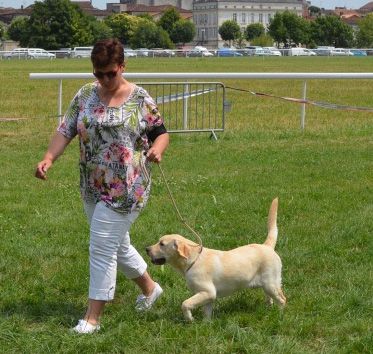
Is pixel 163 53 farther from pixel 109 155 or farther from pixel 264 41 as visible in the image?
pixel 109 155

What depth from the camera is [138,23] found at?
136250mm

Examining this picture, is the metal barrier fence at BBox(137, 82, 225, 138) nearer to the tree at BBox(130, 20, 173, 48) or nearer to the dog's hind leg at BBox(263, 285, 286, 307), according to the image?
the dog's hind leg at BBox(263, 285, 286, 307)

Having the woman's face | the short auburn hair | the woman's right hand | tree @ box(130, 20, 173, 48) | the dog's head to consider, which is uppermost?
the short auburn hair

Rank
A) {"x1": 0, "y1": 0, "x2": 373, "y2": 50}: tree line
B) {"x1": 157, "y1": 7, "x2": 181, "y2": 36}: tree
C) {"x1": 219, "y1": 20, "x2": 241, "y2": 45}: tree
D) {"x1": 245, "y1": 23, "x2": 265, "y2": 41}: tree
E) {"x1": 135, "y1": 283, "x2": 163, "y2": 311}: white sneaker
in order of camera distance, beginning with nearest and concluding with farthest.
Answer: {"x1": 135, "y1": 283, "x2": 163, "y2": 311}: white sneaker, {"x1": 0, "y1": 0, "x2": 373, "y2": 50}: tree line, {"x1": 157, "y1": 7, "x2": 181, "y2": 36}: tree, {"x1": 245, "y1": 23, "x2": 265, "y2": 41}: tree, {"x1": 219, "y1": 20, "x2": 241, "y2": 45}: tree

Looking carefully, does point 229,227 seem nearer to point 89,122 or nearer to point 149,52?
point 89,122

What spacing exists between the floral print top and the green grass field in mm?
854

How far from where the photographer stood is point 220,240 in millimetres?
7484

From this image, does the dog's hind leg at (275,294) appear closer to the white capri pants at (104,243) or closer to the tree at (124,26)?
the white capri pants at (104,243)

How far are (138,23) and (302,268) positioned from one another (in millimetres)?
132292

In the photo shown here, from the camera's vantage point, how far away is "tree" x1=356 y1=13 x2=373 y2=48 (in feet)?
498

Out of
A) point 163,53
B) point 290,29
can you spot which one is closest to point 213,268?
point 163,53

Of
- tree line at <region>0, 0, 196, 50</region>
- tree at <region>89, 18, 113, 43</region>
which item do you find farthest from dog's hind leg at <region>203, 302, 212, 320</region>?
tree at <region>89, 18, 113, 43</region>

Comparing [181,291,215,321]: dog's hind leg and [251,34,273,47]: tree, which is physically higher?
[181,291,215,321]: dog's hind leg

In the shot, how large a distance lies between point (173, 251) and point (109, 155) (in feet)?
2.48
